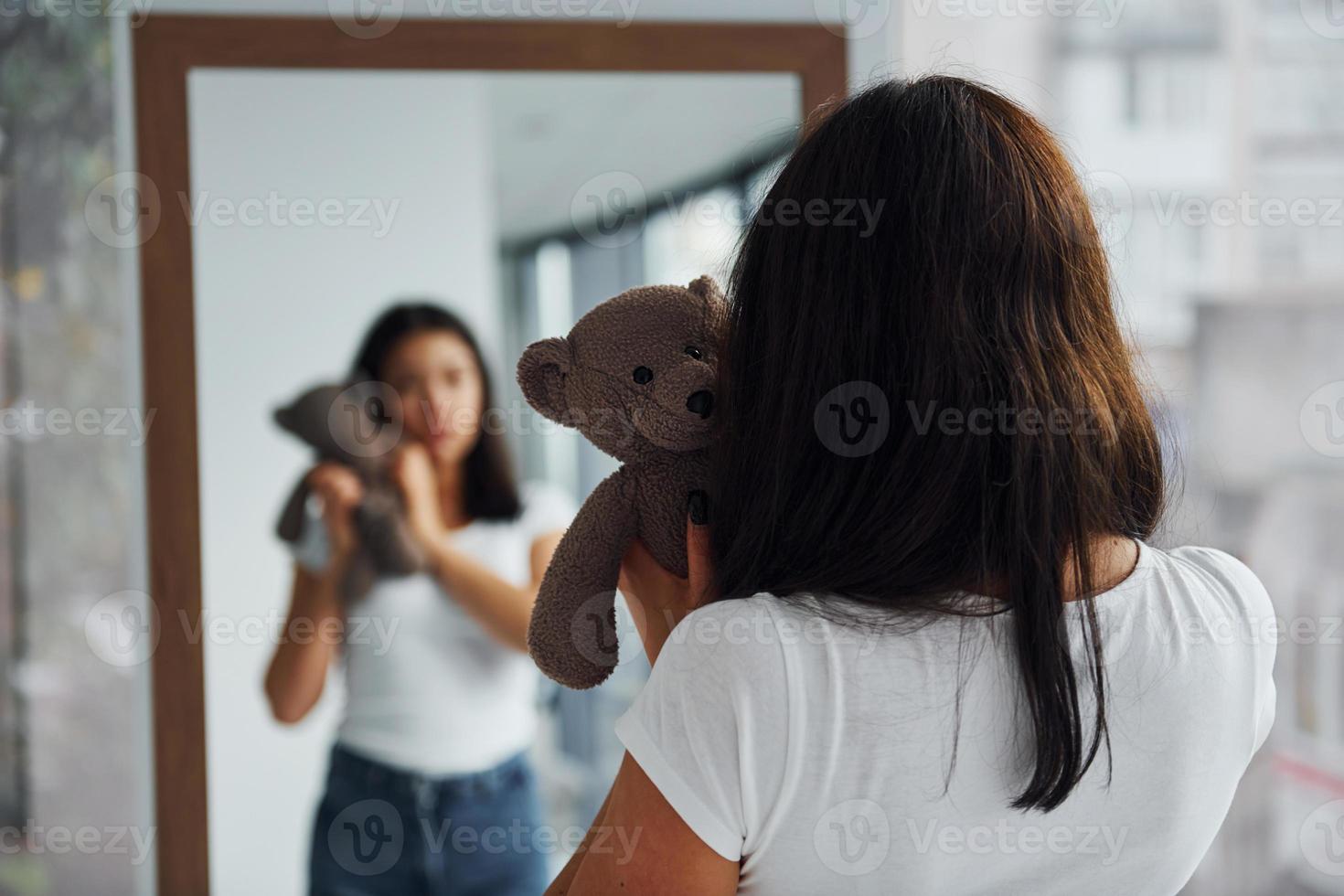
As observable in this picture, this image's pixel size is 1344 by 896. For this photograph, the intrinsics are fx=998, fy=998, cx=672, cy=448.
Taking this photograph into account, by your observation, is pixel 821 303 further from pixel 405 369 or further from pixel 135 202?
pixel 135 202

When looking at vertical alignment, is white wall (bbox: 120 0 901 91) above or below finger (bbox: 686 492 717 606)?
above

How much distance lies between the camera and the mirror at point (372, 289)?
4.00 ft

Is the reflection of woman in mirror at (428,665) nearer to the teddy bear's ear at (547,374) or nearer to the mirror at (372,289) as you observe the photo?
the mirror at (372,289)

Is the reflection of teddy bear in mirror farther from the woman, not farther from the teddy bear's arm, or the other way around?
the woman

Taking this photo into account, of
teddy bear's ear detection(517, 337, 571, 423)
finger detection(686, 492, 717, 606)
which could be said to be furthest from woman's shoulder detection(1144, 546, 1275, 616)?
teddy bear's ear detection(517, 337, 571, 423)

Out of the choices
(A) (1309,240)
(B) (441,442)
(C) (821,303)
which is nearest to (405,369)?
(B) (441,442)

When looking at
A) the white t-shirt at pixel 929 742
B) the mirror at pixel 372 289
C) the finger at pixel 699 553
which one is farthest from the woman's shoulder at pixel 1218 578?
the mirror at pixel 372 289

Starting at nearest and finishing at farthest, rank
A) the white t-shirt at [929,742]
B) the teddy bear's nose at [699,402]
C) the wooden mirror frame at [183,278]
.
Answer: the white t-shirt at [929,742] → the teddy bear's nose at [699,402] → the wooden mirror frame at [183,278]

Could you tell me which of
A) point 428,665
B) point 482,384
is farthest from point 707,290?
point 428,665

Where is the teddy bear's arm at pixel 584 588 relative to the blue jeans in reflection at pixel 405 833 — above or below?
above

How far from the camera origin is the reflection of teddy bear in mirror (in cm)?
65

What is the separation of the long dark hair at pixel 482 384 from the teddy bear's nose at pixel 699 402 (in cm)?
68

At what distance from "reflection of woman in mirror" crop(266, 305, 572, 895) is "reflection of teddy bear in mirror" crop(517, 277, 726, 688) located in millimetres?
537

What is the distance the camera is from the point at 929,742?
51cm
